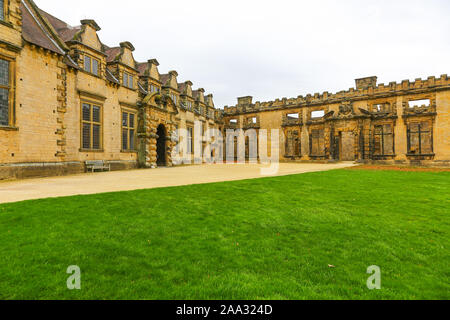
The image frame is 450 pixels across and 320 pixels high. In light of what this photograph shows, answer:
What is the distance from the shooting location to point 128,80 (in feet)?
67.8

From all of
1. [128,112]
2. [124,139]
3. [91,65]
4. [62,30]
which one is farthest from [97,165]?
[62,30]

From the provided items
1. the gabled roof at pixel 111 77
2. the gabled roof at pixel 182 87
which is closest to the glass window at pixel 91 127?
the gabled roof at pixel 111 77

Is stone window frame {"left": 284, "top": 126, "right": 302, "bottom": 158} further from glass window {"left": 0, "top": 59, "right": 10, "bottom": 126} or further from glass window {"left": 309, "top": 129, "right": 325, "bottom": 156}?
glass window {"left": 0, "top": 59, "right": 10, "bottom": 126}

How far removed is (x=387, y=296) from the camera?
7.96 ft

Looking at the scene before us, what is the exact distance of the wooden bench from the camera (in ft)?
54.0

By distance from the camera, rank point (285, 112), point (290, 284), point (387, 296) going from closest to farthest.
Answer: point (387, 296) → point (290, 284) → point (285, 112)

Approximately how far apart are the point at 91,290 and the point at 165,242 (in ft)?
4.47

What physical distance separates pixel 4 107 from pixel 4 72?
1.67 meters

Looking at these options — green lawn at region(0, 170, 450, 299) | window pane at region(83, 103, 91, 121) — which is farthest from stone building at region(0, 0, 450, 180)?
green lawn at region(0, 170, 450, 299)

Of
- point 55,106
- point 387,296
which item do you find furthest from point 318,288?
point 55,106

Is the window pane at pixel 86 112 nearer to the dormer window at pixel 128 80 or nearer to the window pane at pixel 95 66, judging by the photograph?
the window pane at pixel 95 66

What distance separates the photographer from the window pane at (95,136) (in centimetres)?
1733

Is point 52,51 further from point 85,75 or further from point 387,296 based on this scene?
point 387,296

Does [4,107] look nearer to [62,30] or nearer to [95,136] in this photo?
[95,136]
